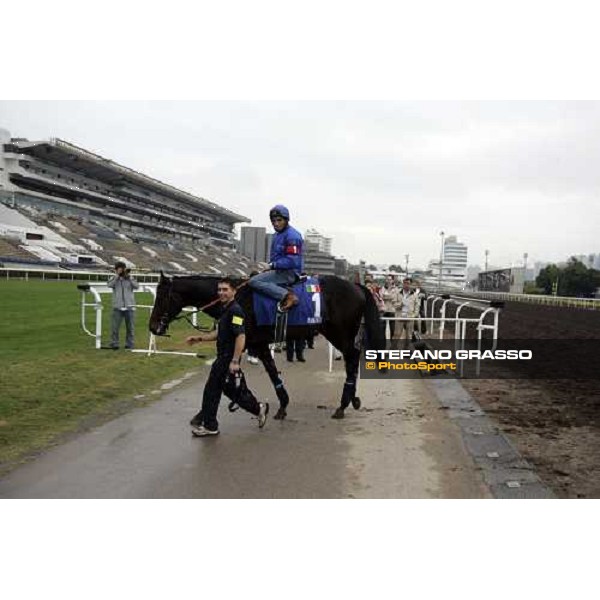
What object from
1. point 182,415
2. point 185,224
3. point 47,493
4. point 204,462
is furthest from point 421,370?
point 185,224

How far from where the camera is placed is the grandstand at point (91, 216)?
4972 centimetres

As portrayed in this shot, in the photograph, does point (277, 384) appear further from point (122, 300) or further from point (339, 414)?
point (122, 300)

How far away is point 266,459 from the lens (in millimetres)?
4504

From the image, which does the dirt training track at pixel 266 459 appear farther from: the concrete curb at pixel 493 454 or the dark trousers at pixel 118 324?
the dark trousers at pixel 118 324

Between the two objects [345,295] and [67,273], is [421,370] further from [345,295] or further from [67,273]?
[67,273]

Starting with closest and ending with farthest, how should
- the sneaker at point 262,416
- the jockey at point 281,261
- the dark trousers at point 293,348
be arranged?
the sneaker at point 262,416, the jockey at point 281,261, the dark trousers at point 293,348

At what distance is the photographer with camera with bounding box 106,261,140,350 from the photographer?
10141 millimetres

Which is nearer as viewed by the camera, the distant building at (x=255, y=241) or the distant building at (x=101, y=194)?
the distant building at (x=255, y=241)

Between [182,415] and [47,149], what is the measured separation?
2549 inches

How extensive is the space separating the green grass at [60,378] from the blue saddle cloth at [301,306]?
2.10 metres

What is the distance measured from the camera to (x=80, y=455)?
4.53 meters

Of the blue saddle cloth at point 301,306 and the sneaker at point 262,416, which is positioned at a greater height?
the blue saddle cloth at point 301,306

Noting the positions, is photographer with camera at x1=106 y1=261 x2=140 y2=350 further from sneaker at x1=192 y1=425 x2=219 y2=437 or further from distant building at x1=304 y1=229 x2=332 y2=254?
distant building at x1=304 y1=229 x2=332 y2=254

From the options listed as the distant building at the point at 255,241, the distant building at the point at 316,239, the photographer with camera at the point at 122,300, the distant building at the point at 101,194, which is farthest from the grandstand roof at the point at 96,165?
the photographer with camera at the point at 122,300
